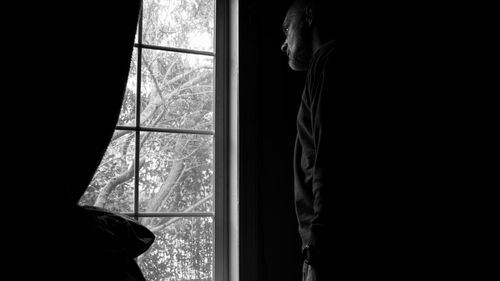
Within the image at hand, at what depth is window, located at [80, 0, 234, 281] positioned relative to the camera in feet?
7.29

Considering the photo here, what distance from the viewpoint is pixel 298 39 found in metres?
1.96

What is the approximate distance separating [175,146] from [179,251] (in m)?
0.41

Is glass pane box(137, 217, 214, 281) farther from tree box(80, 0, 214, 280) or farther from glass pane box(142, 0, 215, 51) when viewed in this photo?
glass pane box(142, 0, 215, 51)

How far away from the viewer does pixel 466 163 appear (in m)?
1.65

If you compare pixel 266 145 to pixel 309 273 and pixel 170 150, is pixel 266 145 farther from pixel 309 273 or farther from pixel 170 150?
pixel 309 273

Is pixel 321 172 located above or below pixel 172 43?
below

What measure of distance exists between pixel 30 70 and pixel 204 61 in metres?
0.86

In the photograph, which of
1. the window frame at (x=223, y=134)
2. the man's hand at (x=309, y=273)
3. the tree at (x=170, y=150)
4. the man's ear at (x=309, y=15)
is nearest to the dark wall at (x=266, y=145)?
the window frame at (x=223, y=134)

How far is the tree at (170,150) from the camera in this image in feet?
7.27

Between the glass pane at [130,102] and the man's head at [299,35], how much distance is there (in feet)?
2.18

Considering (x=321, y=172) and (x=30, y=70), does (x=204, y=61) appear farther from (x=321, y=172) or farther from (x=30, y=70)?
(x=321, y=172)

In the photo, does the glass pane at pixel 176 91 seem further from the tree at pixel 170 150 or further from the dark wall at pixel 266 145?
the dark wall at pixel 266 145

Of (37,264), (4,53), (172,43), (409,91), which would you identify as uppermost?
(172,43)

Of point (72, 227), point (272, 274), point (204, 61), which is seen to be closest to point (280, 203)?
point (272, 274)
